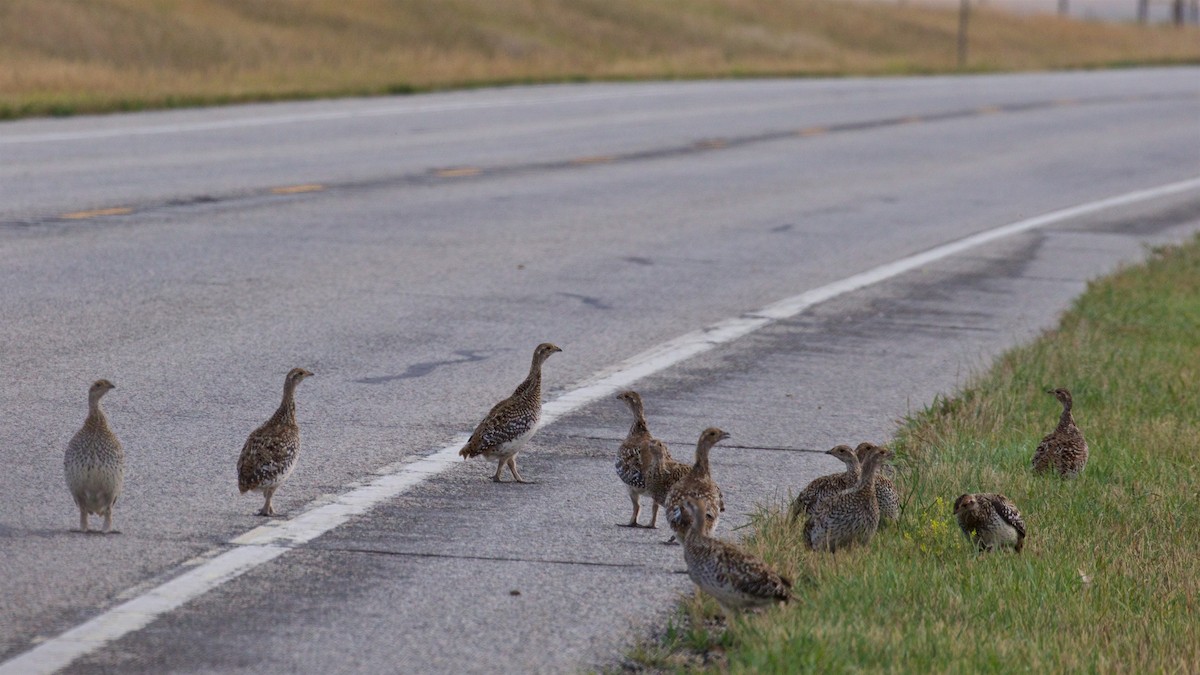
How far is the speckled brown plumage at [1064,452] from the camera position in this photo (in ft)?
26.6

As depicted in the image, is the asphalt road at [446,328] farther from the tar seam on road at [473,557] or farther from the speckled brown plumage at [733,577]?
the speckled brown plumage at [733,577]

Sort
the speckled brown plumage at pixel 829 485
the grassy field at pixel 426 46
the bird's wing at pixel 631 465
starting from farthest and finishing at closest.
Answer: the grassy field at pixel 426 46, the bird's wing at pixel 631 465, the speckled brown plumage at pixel 829 485

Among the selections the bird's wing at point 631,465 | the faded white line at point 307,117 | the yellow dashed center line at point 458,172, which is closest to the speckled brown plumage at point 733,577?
the bird's wing at point 631,465

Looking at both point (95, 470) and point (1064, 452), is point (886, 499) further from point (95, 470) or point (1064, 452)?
point (95, 470)

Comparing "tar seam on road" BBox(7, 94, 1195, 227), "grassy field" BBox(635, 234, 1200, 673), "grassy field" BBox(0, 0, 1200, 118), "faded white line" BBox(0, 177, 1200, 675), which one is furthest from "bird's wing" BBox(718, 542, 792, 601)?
"grassy field" BBox(0, 0, 1200, 118)

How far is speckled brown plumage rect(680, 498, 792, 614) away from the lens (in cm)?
582

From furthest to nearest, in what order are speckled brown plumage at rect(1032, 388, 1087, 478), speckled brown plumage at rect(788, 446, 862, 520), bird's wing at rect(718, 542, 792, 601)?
speckled brown plumage at rect(1032, 388, 1087, 478)
speckled brown plumage at rect(788, 446, 862, 520)
bird's wing at rect(718, 542, 792, 601)

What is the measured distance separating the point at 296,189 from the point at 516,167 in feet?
13.4

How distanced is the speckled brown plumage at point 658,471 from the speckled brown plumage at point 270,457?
55.0 inches

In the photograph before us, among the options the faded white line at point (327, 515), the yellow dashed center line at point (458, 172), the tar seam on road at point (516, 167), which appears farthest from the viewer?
the yellow dashed center line at point (458, 172)

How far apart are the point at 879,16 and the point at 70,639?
87492 millimetres

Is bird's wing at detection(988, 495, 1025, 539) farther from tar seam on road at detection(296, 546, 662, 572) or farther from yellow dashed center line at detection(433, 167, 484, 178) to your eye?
yellow dashed center line at detection(433, 167, 484, 178)

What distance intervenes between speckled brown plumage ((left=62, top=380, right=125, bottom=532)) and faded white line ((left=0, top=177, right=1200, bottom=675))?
0.50 metres

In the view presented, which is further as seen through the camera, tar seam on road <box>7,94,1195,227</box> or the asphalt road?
tar seam on road <box>7,94,1195,227</box>
